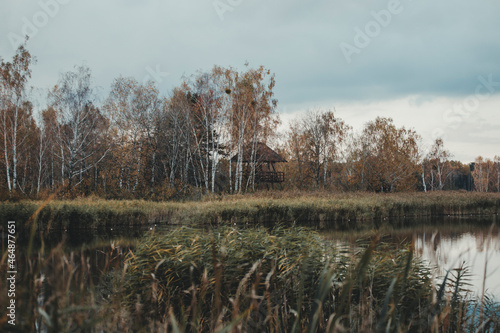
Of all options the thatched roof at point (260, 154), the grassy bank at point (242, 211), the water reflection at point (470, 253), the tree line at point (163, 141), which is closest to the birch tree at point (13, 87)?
the tree line at point (163, 141)

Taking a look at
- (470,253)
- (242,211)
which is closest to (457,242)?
(470,253)

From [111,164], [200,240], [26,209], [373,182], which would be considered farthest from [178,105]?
[200,240]

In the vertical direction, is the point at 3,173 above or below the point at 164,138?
below

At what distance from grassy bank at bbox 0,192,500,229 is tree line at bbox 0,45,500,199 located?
353 centimetres

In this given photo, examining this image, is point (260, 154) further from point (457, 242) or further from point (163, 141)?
point (457, 242)

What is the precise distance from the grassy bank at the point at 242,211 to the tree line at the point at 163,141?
3534mm

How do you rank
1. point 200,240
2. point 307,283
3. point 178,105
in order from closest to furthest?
point 307,283, point 200,240, point 178,105

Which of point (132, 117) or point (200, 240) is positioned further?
point (132, 117)

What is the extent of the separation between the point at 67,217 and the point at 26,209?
192 centimetres

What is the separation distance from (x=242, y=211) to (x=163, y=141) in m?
14.1

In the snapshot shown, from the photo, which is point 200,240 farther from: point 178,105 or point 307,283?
point 178,105

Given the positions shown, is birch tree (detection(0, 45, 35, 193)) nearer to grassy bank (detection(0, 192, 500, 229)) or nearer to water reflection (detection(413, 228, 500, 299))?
grassy bank (detection(0, 192, 500, 229))

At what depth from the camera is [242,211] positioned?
2084 cm

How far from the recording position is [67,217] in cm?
1773
